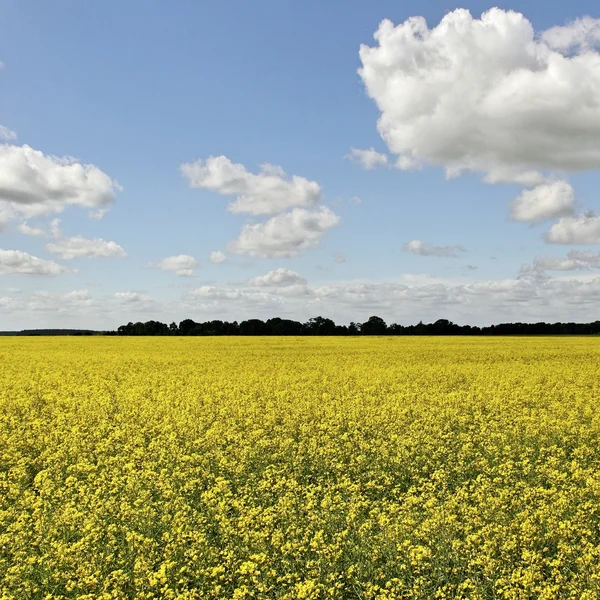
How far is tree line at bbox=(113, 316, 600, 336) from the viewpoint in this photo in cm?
7856

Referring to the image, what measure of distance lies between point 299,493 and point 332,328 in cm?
7244

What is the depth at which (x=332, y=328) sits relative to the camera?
80.3 m

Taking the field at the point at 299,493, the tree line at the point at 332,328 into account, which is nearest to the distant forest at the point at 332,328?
the tree line at the point at 332,328

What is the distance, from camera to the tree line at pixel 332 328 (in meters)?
78.6

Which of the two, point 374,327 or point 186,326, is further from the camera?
point 186,326

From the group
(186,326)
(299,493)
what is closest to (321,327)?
(186,326)

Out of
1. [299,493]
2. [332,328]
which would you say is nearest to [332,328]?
[332,328]

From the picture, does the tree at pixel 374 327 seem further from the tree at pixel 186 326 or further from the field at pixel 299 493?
the field at pixel 299 493

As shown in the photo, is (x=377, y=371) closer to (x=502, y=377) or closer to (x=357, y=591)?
(x=502, y=377)

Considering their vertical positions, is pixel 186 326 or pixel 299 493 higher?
pixel 186 326

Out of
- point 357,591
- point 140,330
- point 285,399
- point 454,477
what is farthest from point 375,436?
point 140,330

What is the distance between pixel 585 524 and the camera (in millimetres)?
6473

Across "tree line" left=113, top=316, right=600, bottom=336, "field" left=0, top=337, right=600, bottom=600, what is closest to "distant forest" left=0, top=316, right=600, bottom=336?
"tree line" left=113, top=316, right=600, bottom=336

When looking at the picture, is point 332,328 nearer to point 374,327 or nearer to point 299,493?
point 374,327
